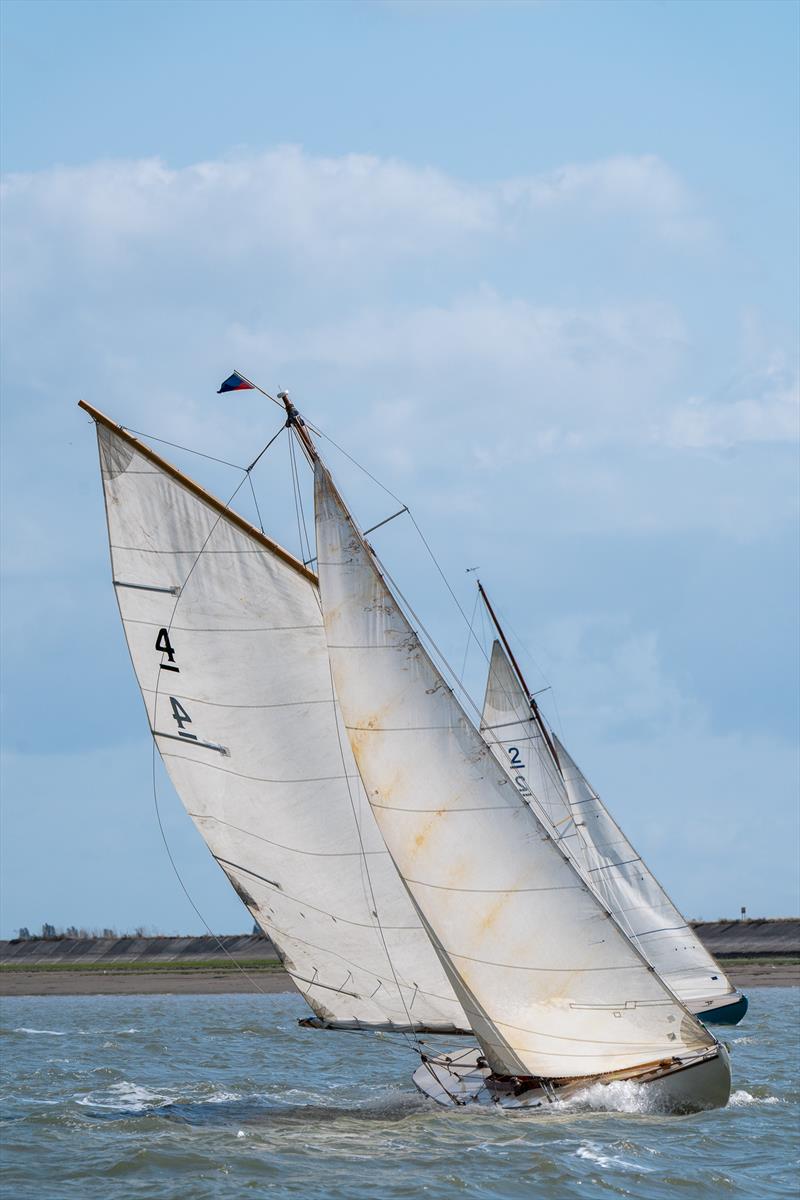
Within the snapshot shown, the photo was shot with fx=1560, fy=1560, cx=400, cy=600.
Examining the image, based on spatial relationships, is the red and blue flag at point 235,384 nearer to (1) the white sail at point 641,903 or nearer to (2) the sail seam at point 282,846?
(2) the sail seam at point 282,846

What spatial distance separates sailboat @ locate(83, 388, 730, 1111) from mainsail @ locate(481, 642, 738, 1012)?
58.5 ft

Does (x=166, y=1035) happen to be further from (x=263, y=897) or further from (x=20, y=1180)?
(x=20, y=1180)

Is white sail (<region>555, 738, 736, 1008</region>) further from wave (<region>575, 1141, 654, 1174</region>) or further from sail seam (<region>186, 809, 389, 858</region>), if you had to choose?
wave (<region>575, 1141, 654, 1174</region>)

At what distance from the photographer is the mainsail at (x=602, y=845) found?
154 ft

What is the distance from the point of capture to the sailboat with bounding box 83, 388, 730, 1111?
26969 mm

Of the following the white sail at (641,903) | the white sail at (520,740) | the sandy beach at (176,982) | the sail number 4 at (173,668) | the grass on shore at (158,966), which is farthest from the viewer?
the grass on shore at (158,966)

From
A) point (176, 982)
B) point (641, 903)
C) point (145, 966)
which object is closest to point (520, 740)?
point (641, 903)

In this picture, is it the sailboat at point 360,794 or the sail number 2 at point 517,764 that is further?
the sail number 2 at point 517,764

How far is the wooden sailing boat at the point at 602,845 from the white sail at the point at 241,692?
59.3 ft

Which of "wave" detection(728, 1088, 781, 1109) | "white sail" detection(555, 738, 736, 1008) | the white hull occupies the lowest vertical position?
"wave" detection(728, 1088, 781, 1109)

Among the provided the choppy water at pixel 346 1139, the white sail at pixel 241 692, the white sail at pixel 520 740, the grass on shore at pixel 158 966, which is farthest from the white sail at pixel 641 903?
the grass on shore at pixel 158 966

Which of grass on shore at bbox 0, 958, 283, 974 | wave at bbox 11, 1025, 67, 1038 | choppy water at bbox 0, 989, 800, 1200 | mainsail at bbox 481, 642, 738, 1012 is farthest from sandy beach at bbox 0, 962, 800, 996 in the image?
choppy water at bbox 0, 989, 800, 1200

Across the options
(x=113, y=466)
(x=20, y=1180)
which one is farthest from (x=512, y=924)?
(x=113, y=466)

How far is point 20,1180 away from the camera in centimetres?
2389
